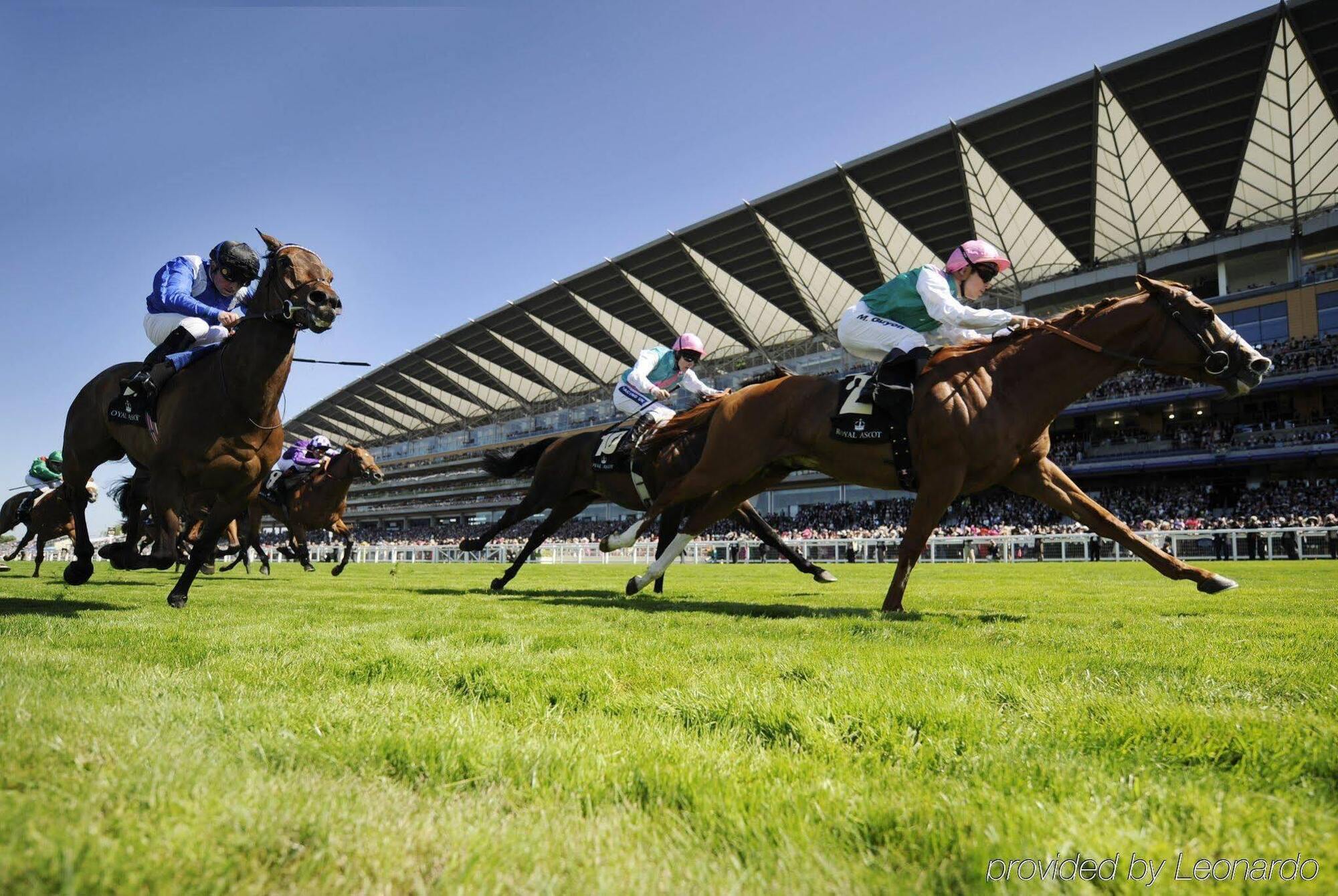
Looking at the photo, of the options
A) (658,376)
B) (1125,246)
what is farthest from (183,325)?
(1125,246)

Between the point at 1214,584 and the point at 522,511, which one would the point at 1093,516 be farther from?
the point at 522,511

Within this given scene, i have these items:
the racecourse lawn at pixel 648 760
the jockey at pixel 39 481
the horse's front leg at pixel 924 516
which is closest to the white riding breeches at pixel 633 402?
the horse's front leg at pixel 924 516

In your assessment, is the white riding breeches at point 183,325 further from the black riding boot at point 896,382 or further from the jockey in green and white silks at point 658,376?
the black riding boot at point 896,382

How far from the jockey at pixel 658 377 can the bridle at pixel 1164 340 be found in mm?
4150

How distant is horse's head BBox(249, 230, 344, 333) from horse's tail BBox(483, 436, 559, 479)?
415 centimetres

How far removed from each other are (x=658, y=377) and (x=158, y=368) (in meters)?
5.28

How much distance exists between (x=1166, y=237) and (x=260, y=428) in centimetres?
4604

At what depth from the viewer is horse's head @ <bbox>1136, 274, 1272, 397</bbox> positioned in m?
5.84

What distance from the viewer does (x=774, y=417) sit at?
23.0ft

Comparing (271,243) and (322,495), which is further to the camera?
(322,495)

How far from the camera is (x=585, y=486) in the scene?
9359mm

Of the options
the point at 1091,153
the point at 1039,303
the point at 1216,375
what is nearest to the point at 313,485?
the point at 1216,375

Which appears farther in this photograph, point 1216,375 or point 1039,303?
point 1039,303

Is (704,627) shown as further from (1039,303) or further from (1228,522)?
(1039,303)
